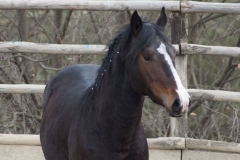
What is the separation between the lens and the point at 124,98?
2982 mm

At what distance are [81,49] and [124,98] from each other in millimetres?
1983

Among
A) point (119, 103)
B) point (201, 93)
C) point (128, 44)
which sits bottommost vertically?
point (201, 93)

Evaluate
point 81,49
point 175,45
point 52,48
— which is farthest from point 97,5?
point 175,45

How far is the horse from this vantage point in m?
2.72

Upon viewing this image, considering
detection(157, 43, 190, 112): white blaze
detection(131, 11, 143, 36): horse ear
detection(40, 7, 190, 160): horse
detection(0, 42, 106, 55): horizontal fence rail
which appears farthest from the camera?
detection(0, 42, 106, 55): horizontal fence rail

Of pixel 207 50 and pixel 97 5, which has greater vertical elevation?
pixel 97 5

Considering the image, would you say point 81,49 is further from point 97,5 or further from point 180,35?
point 180,35

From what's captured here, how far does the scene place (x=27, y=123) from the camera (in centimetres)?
694

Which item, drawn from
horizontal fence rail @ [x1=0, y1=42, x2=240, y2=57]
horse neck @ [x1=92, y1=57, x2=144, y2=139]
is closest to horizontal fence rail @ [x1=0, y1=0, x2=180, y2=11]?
horizontal fence rail @ [x1=0, y1=42, x2=240, y2=57]

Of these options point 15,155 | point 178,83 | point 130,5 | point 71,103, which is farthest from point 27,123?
point 178,83

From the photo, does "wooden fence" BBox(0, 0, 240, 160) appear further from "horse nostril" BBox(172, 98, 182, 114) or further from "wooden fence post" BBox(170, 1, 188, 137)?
"horse nostril" BBox(172, 98, 182, 114)

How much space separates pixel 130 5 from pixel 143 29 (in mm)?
1993

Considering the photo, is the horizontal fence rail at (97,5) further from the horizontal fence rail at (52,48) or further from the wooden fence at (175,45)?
the horizontal fence rail at (52,48)

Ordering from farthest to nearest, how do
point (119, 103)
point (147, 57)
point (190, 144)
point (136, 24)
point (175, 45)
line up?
point (190, 144), point (175, 45), point (119, 103), point (136, 24), point (147, 57)
